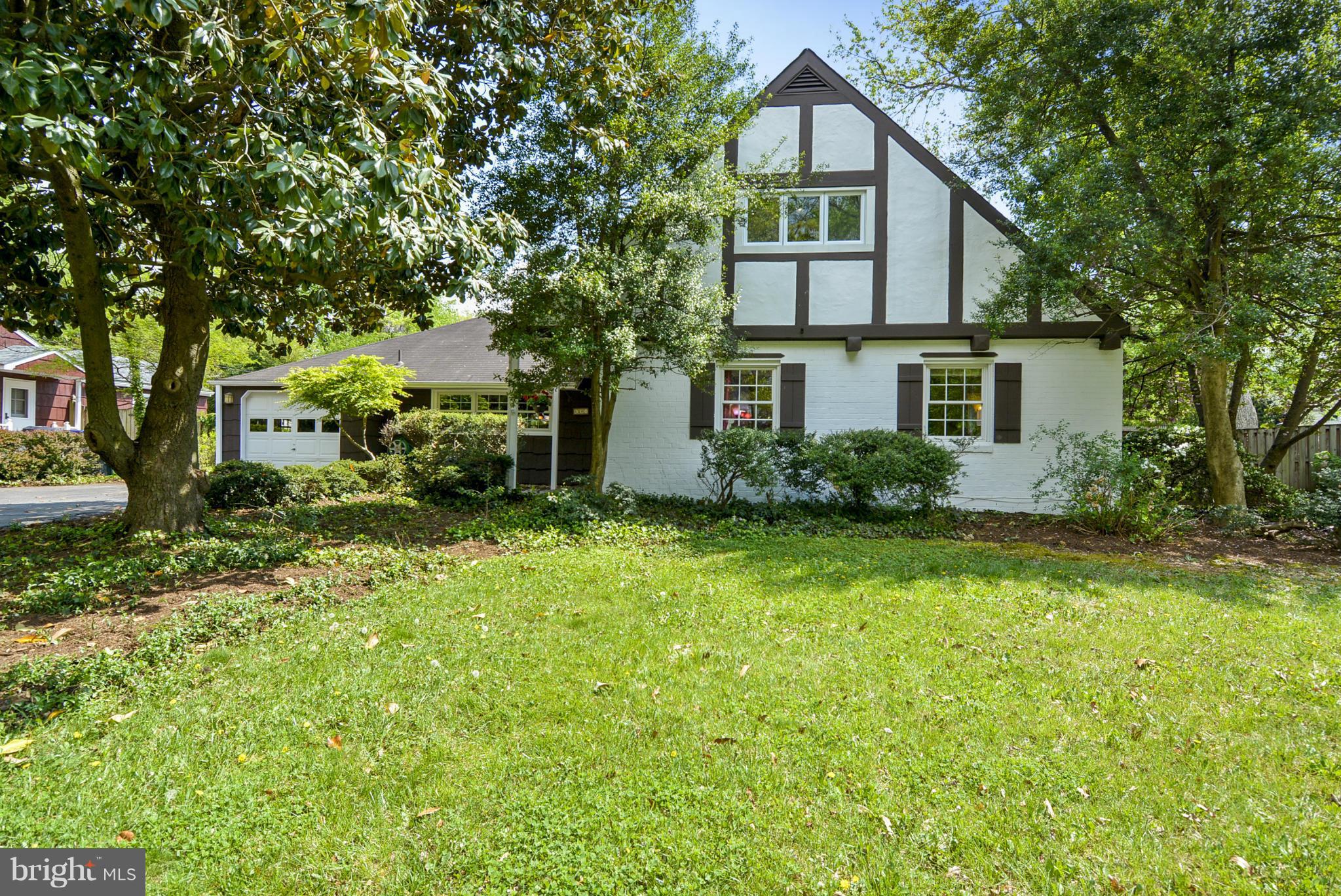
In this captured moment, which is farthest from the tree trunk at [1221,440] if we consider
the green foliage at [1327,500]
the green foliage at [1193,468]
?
the green foliage at [1327,500]

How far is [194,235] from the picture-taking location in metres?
4.17

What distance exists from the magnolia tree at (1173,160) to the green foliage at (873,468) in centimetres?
261

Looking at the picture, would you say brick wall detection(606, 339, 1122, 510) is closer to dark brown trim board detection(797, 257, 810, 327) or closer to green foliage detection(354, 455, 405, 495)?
dark brown trim board detection(797, 257, 810, 327)

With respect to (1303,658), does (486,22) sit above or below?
above

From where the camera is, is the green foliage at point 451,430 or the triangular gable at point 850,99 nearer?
the triangular gable at point 850,99

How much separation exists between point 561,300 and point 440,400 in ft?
25.7

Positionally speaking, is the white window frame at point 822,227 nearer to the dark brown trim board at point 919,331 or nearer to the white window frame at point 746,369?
the dark brown trim board at point 919,331

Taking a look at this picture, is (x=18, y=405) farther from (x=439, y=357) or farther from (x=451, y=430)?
(x=451, y=430)

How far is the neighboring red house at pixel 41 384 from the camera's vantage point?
17.4m

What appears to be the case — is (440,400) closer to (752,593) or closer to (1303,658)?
(752,593)

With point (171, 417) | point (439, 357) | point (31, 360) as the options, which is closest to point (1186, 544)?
point (171, 417)

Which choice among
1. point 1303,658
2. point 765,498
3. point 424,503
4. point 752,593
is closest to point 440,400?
point 424,503

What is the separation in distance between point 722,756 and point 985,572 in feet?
14.0

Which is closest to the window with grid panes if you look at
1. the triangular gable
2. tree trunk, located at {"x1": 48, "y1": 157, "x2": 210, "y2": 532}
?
the triangular gable
